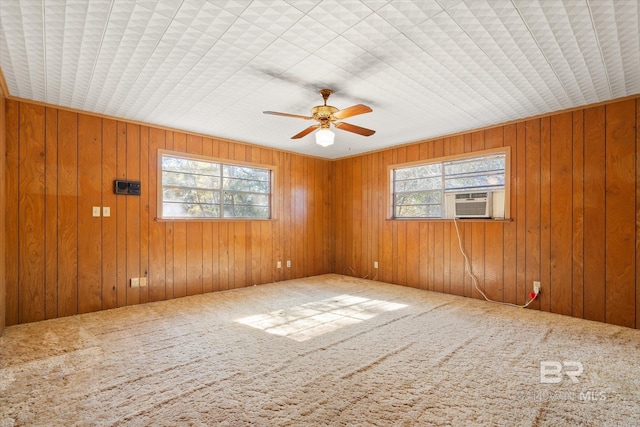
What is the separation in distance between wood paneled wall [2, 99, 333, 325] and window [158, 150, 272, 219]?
160mm

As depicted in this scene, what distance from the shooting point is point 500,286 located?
4.07m

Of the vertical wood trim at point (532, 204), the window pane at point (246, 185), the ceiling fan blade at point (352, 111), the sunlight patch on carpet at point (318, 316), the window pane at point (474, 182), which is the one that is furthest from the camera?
the window pane at point (246, 185)

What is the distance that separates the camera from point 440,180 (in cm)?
475

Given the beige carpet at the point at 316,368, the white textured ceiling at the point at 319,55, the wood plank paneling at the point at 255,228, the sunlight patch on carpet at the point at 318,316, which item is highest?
the white textured ceiling at the point at 319,55

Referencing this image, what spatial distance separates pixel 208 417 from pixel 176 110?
3.23 m

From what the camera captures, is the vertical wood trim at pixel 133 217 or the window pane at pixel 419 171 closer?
the vertical wood trim at pixel 133 217

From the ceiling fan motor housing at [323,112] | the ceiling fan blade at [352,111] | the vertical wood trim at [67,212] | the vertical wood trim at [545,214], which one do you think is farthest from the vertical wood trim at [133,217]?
the vertical wood trim at [545,214]

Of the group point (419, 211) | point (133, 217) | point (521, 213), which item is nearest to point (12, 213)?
point (133, 217)

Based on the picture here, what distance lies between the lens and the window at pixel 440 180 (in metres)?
4.20

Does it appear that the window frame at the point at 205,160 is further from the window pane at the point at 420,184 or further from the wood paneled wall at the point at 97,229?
the window pane at the point at 420,184

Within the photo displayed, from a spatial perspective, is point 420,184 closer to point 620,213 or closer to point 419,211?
point 419,211

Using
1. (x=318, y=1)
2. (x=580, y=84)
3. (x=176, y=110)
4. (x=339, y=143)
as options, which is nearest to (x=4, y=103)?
(x=176, y=110)

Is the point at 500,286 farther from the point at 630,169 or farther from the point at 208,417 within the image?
the point at 208,417

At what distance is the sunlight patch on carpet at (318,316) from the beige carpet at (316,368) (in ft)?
0.08
